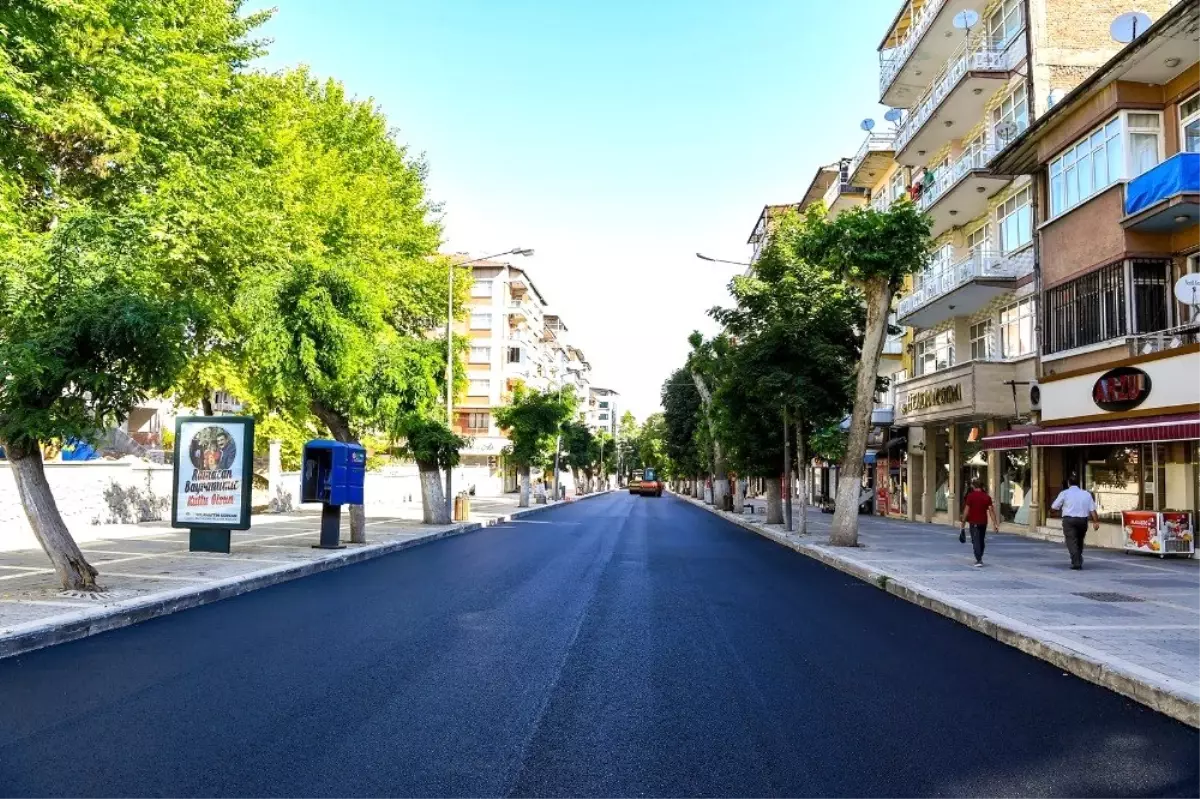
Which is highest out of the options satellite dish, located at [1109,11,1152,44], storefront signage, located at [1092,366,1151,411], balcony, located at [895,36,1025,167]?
balcony, located at [895,36,1025,167]

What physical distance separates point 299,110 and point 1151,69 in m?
22.4

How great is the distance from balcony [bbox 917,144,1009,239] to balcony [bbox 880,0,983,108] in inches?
162

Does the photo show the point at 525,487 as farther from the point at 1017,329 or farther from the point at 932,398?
the point at 1017,329

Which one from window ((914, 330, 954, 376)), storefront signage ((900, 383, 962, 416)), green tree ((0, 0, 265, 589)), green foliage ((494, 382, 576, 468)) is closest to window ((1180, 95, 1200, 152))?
storefront signage ((900, 383, 962, 416))

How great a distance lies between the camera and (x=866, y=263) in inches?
833

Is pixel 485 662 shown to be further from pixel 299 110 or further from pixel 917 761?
pixel 299 110

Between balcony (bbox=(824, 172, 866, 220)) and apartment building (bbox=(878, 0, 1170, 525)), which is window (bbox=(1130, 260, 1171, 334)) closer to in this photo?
apartment building (bbox=(878, 0, 1170, 525))

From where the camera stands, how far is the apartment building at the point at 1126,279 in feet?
60.1

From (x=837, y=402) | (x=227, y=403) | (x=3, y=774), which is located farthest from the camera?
(x=227, y=403)

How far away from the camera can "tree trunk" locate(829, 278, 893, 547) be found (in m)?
22.1

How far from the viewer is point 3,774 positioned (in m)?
4.86

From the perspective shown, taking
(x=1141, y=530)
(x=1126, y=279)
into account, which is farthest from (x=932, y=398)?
(x=1141, y=530)

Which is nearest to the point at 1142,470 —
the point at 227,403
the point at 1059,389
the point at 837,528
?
the point at 1059,389

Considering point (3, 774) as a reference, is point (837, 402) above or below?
above
